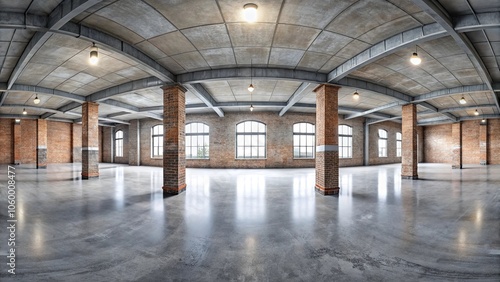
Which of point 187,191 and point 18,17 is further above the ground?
point 18,17

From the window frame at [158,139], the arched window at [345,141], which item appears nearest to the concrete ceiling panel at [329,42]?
the arched window at [345,141]

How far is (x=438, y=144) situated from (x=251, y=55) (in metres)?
27.9

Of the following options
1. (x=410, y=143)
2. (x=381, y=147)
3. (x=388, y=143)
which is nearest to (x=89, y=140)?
(x=410, y=143)

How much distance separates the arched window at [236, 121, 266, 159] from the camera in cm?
1795

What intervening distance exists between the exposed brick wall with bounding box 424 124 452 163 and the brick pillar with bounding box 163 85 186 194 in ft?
92.7

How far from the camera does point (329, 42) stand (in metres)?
5.88

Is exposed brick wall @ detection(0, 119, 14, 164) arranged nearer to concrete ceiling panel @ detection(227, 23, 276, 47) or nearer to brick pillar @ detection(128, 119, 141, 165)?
brick pillar @ detection(128, 119, 141, 165)

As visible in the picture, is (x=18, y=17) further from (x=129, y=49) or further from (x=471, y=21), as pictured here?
(x=471, y=21)

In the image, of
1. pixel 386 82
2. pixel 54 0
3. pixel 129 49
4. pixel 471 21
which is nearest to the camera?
pixel 54 0

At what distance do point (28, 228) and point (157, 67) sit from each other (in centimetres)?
491

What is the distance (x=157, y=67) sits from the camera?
7016 mm

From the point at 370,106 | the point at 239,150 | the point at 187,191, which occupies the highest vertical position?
the point at 370,106

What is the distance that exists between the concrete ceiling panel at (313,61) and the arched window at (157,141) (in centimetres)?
1615

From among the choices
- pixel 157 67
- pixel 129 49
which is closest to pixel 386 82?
pixel 157 67
